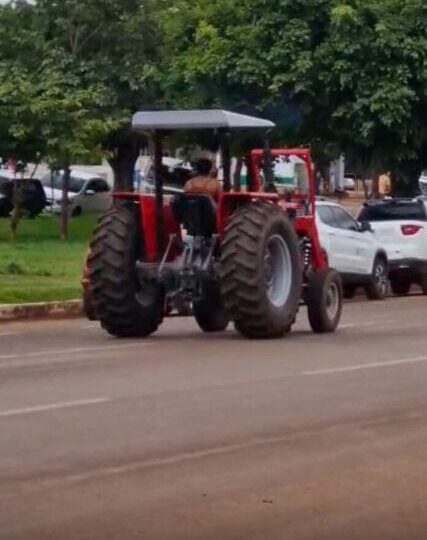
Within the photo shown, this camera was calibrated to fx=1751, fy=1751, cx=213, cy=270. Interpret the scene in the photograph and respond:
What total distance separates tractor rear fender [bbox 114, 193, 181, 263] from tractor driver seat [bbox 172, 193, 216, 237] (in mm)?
238

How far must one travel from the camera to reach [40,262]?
3309 cm

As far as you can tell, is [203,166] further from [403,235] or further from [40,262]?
[40,262]

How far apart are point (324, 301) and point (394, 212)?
40.8ft

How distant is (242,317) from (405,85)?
18.9 meters

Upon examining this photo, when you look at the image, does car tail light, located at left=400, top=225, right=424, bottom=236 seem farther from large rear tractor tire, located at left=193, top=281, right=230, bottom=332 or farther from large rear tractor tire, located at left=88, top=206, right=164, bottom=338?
large rear tractor tire, located at left=88, top=206, right=164, bottom=338

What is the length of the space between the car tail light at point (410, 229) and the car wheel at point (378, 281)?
1200 mm

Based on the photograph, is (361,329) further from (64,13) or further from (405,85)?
(64,13)

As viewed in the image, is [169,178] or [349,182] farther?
[349,182]

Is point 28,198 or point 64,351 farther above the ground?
point 64,351

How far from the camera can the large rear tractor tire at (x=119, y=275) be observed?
63.8 ft

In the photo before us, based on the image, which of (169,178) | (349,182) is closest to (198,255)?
(169,178)

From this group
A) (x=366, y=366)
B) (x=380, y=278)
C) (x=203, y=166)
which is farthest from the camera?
(x=380, y=278)

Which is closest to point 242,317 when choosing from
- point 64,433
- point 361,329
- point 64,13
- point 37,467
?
point 361,329

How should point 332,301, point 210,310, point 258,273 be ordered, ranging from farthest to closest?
point 332,301
point 210,310
point 258,273
